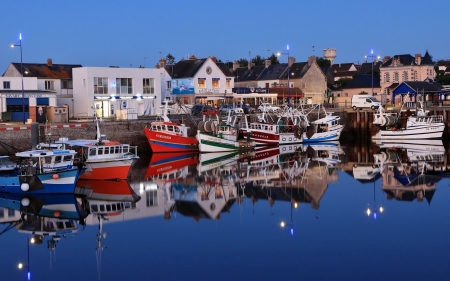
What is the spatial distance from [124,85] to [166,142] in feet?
40.6

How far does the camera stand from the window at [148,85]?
53656 millimetres

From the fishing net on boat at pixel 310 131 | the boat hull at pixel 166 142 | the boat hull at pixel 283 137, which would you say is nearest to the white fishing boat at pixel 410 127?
the boat hull at pixel 283 137

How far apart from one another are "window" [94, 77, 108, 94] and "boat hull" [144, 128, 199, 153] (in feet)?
36.7

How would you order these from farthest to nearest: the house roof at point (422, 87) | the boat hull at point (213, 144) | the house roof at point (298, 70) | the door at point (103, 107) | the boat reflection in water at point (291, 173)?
the house roof at point (298, 70) → the house roof at point (422, 87) → the door at point (103, 107) → the boat hull at point (213, 144) → the boat reflection in water at point (291, 173)

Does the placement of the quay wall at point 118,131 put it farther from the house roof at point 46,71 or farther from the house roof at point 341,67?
the house roof at point 341,67

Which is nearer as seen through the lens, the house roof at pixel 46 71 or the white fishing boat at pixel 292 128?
the white fishing boat at pixel 292 128

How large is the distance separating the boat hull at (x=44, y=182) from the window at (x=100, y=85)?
25769mm

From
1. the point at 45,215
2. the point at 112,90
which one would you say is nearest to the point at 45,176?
the point at 45,215

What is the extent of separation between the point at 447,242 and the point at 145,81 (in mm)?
37985

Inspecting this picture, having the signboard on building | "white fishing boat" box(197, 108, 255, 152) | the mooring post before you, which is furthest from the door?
the signboard on building

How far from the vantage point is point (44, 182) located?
83.3 feet

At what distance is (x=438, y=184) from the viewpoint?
2848cm

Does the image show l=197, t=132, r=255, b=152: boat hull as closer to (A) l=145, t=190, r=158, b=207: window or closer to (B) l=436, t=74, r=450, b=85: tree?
(A) l=145, t=190, r=158, b=207: window

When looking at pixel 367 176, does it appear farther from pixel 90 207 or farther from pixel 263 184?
pixel 90 207
